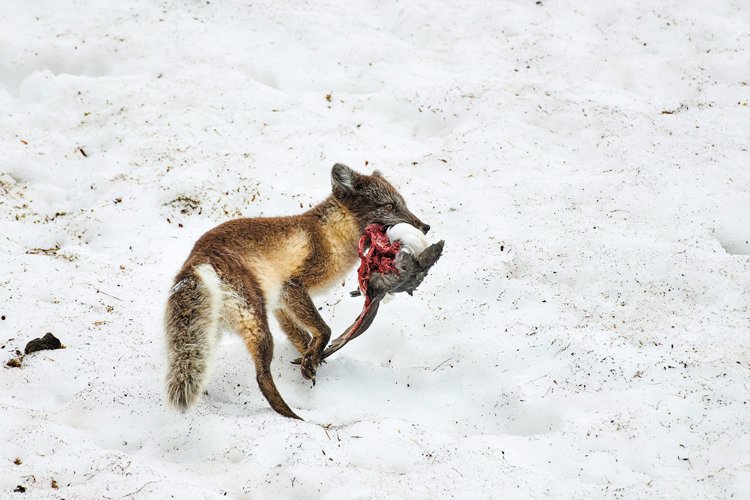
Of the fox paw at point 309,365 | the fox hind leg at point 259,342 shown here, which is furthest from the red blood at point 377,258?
the fox hind leg at point 259,342

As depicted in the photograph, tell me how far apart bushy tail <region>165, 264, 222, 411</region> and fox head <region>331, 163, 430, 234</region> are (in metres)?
1.73

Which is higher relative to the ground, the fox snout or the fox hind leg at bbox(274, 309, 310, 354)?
the fox snout

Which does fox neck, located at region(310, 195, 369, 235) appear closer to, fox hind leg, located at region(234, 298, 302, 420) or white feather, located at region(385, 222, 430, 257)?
white feather, located at region(385, 222, 430, 257)

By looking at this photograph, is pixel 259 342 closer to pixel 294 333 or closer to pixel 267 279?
pixel 267 279

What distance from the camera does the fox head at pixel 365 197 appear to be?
22.8 feet

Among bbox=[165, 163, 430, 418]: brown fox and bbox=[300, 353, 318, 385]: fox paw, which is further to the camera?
bbox=[300, 353, 318, 385]: fox paw

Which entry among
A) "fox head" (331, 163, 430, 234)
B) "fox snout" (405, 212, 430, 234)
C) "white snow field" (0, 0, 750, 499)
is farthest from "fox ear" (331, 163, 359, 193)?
"white snow field" (0, 0, 750, 499)

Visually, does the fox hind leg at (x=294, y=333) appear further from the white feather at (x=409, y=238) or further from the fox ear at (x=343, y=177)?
the fox ear at (x=343, y=177)

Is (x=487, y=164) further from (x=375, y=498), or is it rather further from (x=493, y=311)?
(x=375, y=498)

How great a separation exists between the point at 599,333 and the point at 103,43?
8894mm

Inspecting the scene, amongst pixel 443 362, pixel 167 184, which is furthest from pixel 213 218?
pixel 443 362

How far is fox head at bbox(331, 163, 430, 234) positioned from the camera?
6.94 metres

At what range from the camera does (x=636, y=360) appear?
5.99 m

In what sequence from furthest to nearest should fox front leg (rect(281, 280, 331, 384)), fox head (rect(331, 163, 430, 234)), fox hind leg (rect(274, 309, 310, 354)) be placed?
fox head (rect(331, 163, 430, 234)), fox hind leg (rect(274, 309, 310, 354)), fox front leg (rect(281, 280, 331, 384))
